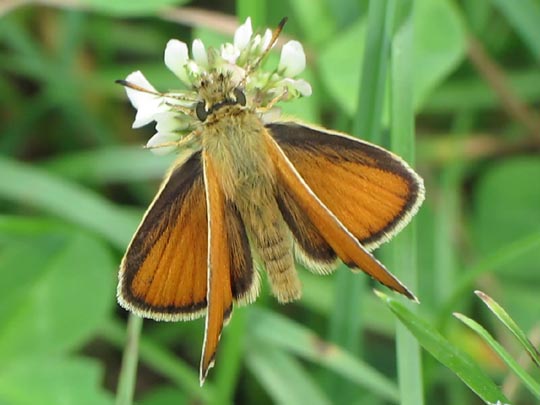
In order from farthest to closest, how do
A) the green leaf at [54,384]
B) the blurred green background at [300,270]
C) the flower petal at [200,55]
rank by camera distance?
the blurred green background at [300,270]
the green leaf at [54,384]
the flower petal at [200,55]

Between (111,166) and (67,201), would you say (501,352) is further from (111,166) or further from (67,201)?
→ (111,166)

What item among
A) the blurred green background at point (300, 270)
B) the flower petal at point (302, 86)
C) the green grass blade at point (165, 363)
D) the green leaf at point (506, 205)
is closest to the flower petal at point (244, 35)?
the flower petal at point (302, 86)

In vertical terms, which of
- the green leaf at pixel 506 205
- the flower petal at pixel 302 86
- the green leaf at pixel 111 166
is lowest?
the green leaf at pixel 111 166

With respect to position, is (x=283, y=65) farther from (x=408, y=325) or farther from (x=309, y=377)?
(x=309, y=377)

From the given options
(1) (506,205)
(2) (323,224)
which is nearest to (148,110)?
(2) (323,224)

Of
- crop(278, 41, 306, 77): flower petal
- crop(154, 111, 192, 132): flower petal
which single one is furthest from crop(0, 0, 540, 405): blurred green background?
crop(154, 111, 192, 132): flower petal

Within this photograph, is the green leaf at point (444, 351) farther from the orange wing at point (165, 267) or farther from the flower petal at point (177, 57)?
→ the flower petal at point (177, 57)

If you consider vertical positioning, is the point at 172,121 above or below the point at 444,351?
above
